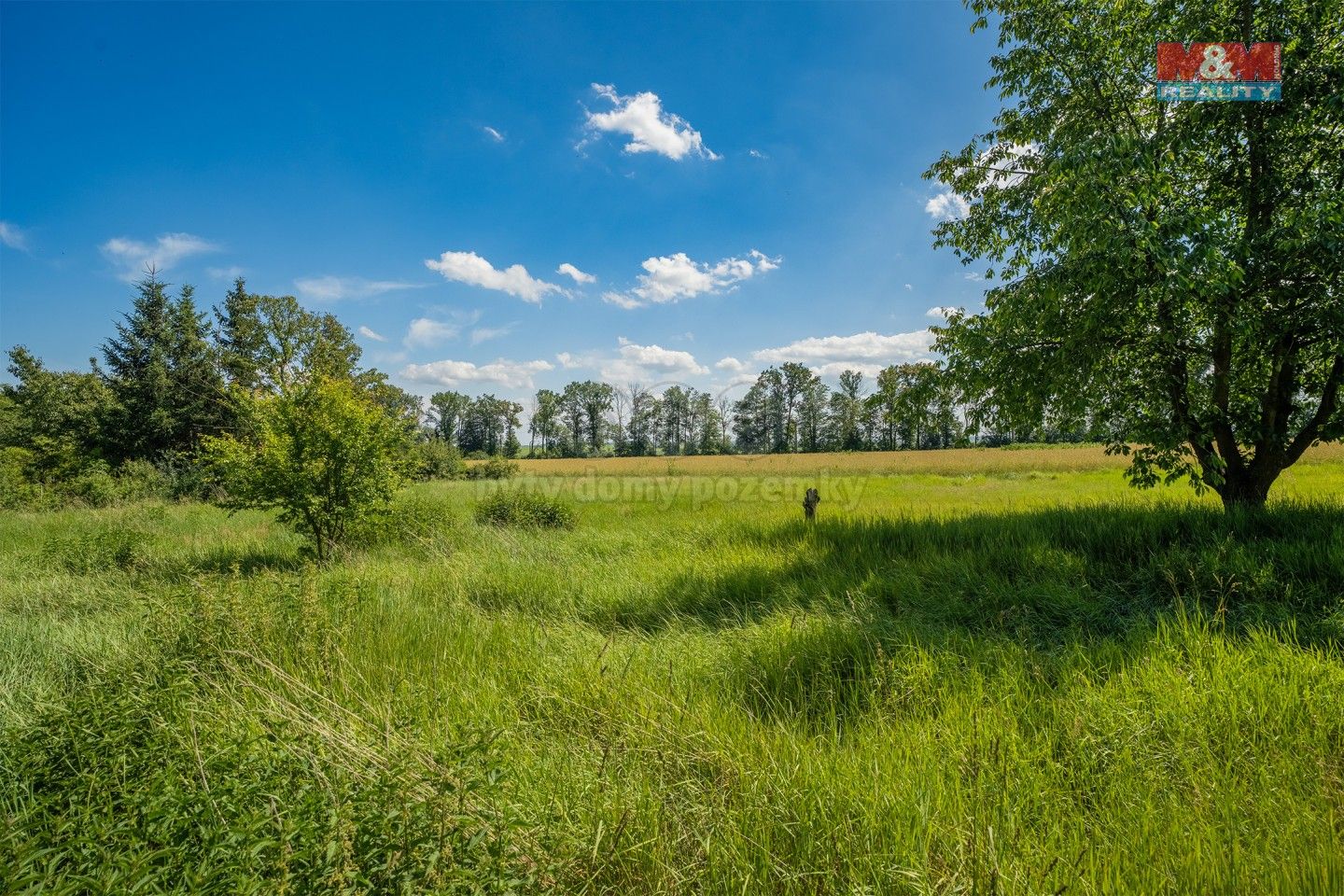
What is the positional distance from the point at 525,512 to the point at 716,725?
9.88 meters

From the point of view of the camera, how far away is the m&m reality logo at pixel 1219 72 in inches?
235

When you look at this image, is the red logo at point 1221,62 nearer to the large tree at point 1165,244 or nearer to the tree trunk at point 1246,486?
the large tree at point 1165,244

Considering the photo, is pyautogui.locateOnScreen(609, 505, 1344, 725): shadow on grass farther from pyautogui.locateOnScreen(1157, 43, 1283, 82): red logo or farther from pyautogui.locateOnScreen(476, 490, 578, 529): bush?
pyautogui.locateOnScreen(476, 490, 578, 529): bush

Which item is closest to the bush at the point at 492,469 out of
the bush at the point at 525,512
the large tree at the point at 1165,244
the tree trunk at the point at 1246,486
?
the bush at the point at 525,512

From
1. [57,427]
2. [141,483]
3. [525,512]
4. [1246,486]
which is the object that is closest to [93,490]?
[141,483]

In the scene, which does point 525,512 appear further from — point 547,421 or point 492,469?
point 547,421

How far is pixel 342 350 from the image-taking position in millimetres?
34344

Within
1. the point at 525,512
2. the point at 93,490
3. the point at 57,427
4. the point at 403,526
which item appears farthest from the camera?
the point at 57,427

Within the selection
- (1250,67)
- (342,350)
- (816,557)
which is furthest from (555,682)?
(342,350)

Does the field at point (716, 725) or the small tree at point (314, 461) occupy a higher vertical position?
the small tree at point (314, 461)

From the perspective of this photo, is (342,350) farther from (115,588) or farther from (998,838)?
(998,838)

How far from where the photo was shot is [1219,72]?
611 centimetres

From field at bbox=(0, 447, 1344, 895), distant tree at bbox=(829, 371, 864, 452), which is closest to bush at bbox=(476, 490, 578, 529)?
field at bbox=(0, 447, 1344, 895)

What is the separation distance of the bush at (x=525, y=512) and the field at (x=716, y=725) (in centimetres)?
525
